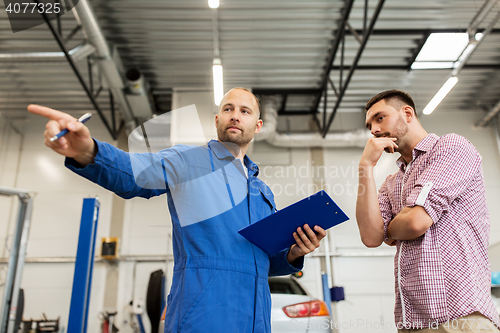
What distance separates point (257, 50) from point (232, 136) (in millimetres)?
5865

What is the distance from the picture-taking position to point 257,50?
23.4 feet

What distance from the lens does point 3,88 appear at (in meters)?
8.02

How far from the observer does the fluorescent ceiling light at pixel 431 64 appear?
7281mm

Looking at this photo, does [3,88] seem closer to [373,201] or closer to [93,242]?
[93,242]

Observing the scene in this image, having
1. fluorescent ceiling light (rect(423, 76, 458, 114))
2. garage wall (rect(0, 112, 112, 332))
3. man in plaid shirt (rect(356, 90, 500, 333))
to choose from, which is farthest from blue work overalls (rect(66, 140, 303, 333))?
garage wall (rect(0, 112, 112, 332))

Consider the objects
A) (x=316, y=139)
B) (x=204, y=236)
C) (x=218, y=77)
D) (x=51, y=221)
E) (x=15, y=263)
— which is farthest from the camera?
(x=316, y=139)

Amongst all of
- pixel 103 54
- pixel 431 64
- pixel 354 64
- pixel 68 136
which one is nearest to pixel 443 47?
pixel 431 64

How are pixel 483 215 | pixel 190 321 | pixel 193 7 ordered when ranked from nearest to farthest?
pixel 190 321
pixel 483 215
pixel 193 7

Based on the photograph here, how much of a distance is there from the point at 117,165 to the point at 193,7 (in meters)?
5.72

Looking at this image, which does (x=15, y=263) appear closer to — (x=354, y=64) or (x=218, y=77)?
(x=218, y=77)

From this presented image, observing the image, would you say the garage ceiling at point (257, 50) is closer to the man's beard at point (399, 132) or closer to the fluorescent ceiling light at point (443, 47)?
the fluorescent ceiling light at point (443, 47)

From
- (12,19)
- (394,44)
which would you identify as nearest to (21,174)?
(12,19)

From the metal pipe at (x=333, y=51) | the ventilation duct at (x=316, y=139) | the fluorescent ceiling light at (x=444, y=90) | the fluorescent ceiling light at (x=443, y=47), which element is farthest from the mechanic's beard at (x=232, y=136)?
the ventilation duct at (x=316, y=139)

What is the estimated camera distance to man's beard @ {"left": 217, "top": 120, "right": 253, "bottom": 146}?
1679mm
